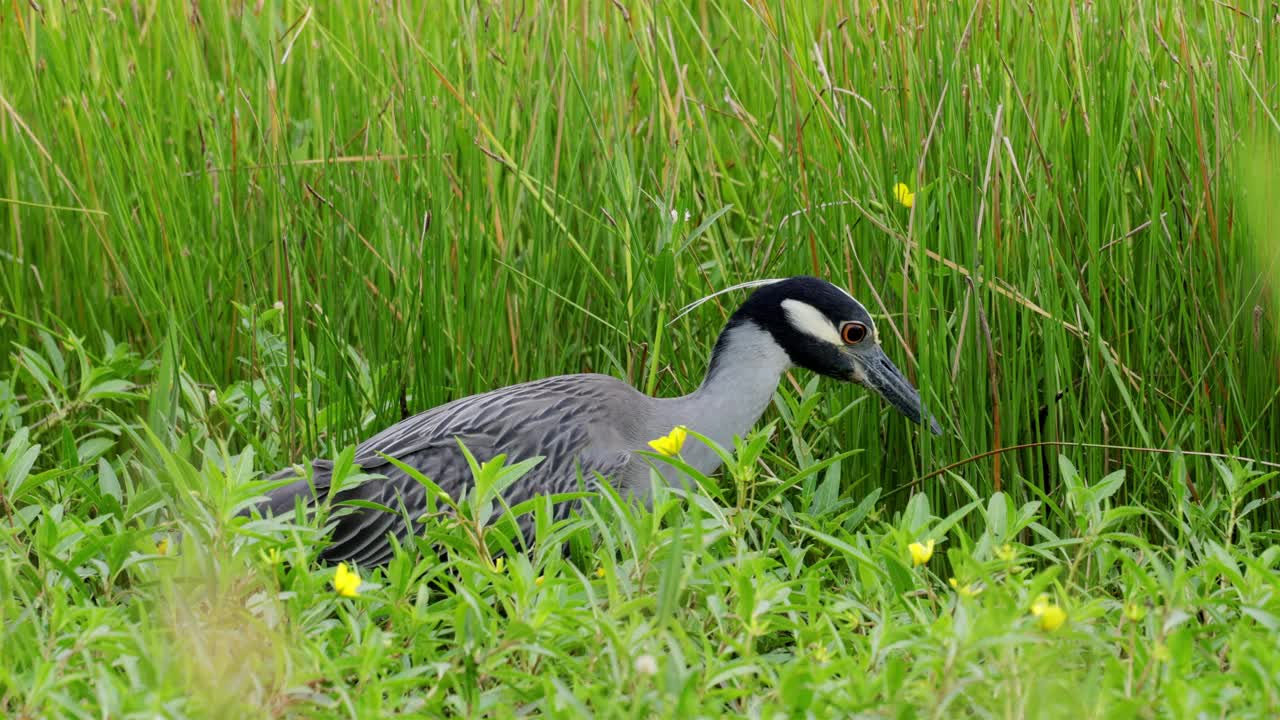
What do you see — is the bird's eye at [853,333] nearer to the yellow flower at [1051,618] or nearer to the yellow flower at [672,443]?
the yellow flower at [672,443]

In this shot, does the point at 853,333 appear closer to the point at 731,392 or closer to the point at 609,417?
the point at 731,392

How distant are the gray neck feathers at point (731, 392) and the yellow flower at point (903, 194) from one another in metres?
0.55

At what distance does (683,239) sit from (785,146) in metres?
0.42

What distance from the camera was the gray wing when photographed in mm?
3934

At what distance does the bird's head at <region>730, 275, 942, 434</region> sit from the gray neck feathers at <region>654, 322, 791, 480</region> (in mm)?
42

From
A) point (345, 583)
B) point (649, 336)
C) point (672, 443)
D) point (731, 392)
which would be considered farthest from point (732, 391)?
point (345, 583)

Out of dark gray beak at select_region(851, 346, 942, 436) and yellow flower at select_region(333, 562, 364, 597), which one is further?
dark gray beak at select_region(851, 346, 942, 436)

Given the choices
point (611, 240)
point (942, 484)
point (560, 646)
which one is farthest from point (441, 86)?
point (560, 646)

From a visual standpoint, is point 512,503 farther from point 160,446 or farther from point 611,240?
point 160,446

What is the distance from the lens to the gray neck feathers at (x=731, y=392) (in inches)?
160

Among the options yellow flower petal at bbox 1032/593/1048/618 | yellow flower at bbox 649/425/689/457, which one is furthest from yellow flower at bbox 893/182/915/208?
yellow flower petal at bbox 1032/593/1048/618

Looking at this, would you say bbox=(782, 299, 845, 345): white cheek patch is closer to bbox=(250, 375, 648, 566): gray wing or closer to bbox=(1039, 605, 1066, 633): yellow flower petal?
bbox=(250, 375, 648, 566): gray wing

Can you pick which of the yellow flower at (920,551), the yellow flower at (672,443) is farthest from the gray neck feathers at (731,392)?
the yellow flower at (920,551)

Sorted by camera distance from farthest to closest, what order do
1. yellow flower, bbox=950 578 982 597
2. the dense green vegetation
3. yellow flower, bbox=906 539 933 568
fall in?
yellow flower, bbox=906 539 933 568
yellow flower, bbox=950 578 982 597
the dense green vegetation
